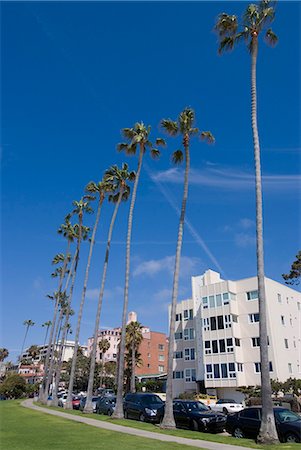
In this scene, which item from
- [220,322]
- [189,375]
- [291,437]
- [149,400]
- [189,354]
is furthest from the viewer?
[189,354]

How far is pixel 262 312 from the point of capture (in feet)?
55.2

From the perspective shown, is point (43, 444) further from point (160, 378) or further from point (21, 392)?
point (21, 392)

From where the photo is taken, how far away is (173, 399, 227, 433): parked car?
66.1 feet

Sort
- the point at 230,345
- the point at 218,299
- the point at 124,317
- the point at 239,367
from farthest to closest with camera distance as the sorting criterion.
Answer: the point at 218,299, the point at 230,345, the point at 239,367, the point at 124,317

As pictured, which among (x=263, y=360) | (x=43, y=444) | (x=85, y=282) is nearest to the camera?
(x=43, y=444)

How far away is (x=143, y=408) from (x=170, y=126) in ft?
59.8

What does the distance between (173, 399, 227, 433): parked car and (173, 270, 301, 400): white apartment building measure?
25.7 meters

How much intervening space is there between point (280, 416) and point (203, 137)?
18412 mm

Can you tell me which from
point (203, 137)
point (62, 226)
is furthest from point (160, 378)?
point (203, 137)

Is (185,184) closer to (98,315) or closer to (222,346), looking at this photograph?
(98,315)

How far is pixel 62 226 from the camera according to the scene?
5709 centimetres

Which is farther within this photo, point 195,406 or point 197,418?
point 195,406

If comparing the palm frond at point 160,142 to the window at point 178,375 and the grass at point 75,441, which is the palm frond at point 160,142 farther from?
the window at point 178,375

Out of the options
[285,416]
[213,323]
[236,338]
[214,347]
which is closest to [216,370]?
[214,347]
